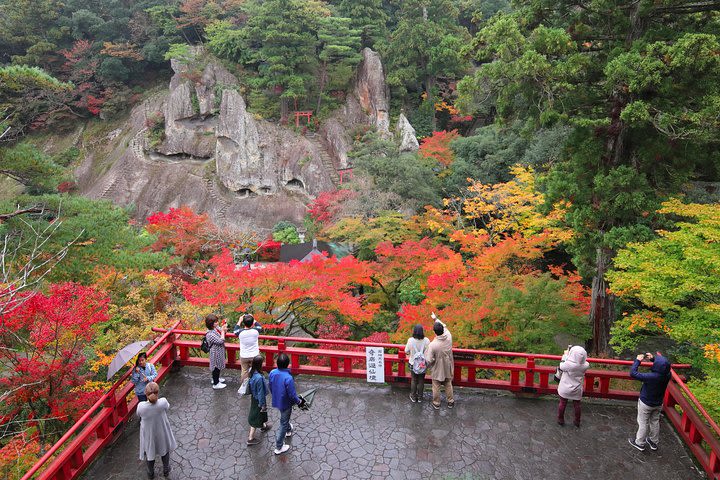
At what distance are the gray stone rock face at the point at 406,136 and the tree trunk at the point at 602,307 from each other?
1922cm

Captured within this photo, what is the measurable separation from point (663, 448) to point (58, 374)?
12.0m

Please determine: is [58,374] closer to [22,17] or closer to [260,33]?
[260,33]

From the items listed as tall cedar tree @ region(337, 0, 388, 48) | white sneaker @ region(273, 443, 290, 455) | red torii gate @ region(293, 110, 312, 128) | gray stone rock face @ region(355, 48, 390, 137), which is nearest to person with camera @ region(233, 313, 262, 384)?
white sneaker @ region(273, 443, 290, 455)

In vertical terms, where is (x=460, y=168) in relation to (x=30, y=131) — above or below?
below

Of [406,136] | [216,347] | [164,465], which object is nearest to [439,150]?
[406,136]

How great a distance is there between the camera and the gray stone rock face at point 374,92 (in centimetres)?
3195

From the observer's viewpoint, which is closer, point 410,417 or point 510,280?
point 410,417

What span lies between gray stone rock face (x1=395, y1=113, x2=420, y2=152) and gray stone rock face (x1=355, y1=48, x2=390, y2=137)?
3.47 feet

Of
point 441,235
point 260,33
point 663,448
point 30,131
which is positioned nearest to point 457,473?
point 663,448

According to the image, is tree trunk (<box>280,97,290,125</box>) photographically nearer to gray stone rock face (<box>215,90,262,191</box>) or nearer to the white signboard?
gray stone rock face (<box>215,90,262,191</box>)

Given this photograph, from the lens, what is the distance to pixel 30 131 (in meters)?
38.8

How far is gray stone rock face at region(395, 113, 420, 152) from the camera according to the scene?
29797mm

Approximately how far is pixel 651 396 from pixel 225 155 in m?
29.4

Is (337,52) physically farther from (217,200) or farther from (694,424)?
(694,424)
